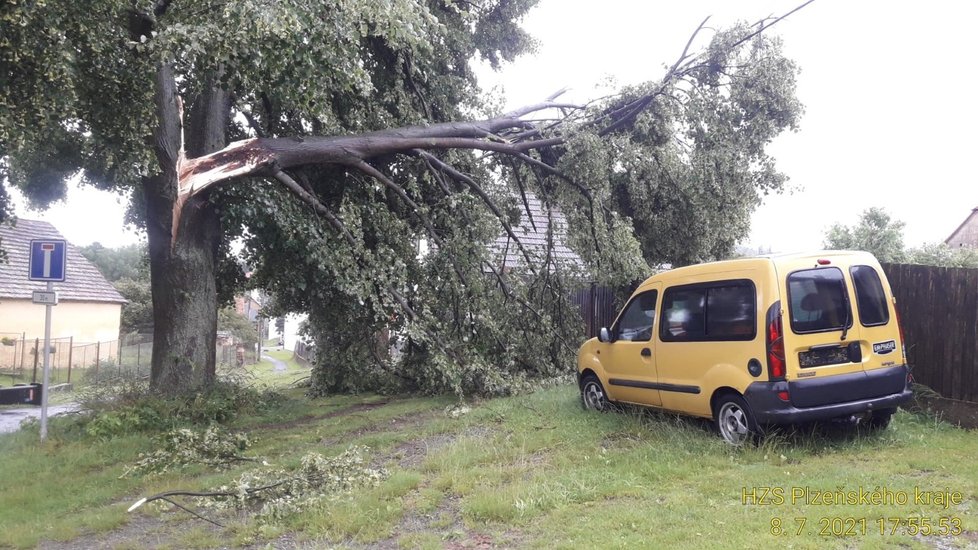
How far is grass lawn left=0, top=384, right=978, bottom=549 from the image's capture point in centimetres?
445

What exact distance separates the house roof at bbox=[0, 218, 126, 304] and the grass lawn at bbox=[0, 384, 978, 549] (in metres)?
22.2

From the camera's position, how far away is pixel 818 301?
6.23 meters

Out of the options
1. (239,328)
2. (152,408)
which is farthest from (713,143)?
(239,328)

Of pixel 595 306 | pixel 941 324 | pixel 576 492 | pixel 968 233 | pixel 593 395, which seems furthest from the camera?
pixel 968 233

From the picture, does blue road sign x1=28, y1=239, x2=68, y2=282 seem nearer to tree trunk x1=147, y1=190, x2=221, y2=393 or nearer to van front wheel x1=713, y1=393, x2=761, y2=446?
tree trunk x1=147, y1=190, x2=221, y2=393

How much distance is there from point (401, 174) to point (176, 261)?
4142mm

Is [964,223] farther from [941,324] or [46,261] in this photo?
[46,261]

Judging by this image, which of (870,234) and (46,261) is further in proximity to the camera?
(870,234)

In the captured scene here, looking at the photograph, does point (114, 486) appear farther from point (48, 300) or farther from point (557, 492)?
point (557, 492)

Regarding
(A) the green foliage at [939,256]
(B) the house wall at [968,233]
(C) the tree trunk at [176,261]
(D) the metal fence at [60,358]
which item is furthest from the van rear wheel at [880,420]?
(B) the house wall at [968,233]

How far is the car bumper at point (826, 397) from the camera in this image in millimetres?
5980

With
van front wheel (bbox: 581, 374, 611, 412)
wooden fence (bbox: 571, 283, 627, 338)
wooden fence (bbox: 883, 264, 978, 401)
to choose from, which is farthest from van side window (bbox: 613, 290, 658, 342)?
wooden fence (bbox: 571, 283, 627, 338)

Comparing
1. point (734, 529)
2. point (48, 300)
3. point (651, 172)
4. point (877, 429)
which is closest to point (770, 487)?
point (734, 529)

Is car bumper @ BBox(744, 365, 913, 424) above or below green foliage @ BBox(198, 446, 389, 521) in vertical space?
above
